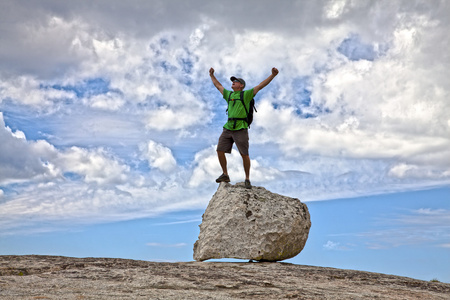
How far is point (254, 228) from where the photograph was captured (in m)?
9.73

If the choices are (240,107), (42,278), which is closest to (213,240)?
(240,107)

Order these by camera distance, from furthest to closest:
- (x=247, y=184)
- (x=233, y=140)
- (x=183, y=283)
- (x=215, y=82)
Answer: (x=215, y=82) < (x=233, y=140) < (x=247, y=184) < (x=183, y=283)

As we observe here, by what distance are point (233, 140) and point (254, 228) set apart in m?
2.41

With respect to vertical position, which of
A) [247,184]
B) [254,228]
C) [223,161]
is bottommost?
[254,228]

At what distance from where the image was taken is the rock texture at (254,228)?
31.7 feet

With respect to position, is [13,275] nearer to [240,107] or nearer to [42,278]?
[42,278]

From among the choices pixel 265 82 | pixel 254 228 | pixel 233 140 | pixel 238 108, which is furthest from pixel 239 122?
pixel 254 228

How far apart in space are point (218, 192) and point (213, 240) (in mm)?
1527

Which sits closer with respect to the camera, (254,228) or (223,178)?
(254,228)

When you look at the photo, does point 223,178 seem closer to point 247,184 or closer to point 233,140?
point 247,184

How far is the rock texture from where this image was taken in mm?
9664

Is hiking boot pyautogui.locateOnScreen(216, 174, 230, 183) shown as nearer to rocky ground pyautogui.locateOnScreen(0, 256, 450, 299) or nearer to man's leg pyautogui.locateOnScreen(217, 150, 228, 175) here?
man's leg pyautogui.locateOnScreen(217, 150, 228, 175)

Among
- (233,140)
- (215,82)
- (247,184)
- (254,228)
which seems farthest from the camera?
(215,82)

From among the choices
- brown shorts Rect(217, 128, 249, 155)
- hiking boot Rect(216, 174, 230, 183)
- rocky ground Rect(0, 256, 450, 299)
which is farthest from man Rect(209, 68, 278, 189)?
rocky ground Rect(0, 256, 450, 299)
